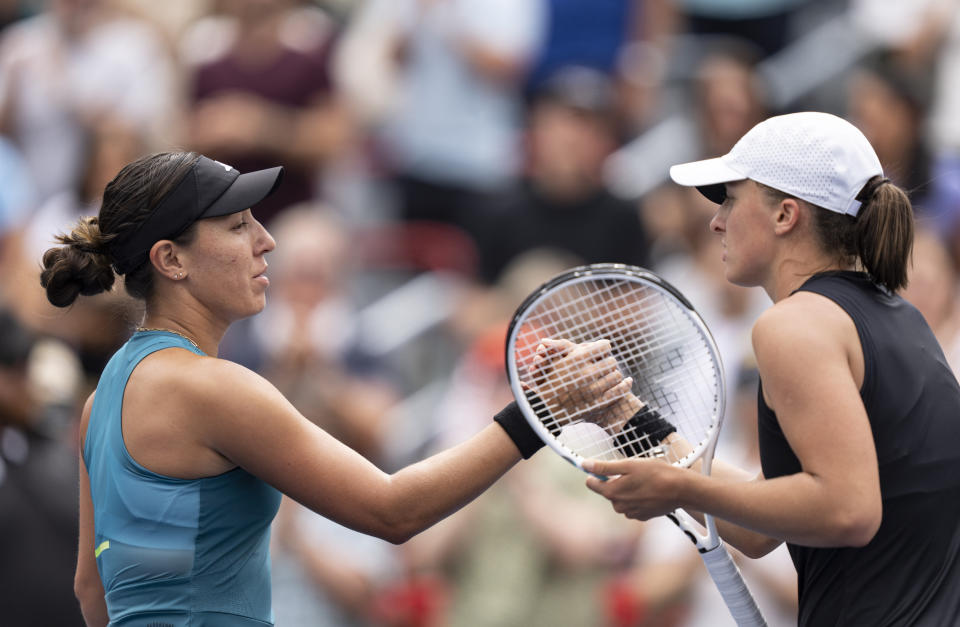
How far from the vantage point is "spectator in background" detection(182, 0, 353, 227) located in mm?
6742

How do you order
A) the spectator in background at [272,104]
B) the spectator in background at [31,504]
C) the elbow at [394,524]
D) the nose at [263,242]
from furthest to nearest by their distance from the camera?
the spectator in background at [272,104] < the spectator in background at [31,504] < the nose at [263,242] < the elbow at [394,524]

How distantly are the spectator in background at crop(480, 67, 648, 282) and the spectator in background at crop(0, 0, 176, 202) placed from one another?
2.18m

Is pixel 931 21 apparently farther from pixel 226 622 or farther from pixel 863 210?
pixel 226 622

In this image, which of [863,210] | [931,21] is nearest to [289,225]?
[931,21]

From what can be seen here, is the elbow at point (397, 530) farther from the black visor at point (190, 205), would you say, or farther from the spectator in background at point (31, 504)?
the spectator in background at point (31, 504)

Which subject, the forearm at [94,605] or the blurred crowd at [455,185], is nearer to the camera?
the forearm at [94,605]

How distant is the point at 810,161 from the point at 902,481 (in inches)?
27.2

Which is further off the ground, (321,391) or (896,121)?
(896,121)

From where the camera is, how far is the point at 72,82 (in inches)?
292

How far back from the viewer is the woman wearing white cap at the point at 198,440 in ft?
8.87

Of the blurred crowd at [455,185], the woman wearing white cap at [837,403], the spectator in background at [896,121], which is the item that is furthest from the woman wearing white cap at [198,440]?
the spectator in background at [896,121]

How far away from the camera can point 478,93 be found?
7.04 m

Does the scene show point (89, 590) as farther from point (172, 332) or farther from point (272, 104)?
point (272, 104)

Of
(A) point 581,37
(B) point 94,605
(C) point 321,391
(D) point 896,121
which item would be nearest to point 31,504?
(B) point 94,605
